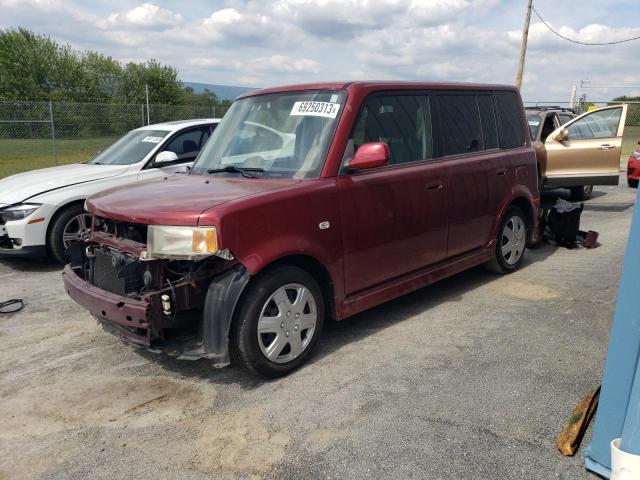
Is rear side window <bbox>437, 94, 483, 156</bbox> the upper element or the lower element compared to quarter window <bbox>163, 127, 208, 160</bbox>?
upper

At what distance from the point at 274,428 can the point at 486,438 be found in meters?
1.19

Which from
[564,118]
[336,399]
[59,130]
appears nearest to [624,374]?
[336,399]

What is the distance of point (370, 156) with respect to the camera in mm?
3924

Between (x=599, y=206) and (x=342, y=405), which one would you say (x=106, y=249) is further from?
(x=599, y=206)

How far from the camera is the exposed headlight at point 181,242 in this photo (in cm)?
333

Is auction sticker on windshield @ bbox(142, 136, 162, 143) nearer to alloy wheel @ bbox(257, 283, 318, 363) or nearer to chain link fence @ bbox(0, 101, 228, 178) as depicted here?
alloy wheel @ bbox(257, 283, 318, 363)

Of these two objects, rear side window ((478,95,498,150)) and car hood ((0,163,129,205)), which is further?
car hood ((0,163,129,205))

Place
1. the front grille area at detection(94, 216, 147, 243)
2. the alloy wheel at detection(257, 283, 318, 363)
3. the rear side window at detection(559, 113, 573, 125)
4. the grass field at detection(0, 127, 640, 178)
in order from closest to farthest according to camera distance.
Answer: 1. the alloy wheel at detection(257, 283, 318, 363)
2. the front grille area at detection(94, 216, 147, 243)
3. the rear side window at detection(559, 113, 573, 125)
4. the grass field at detection(0, 127, 640, 178)

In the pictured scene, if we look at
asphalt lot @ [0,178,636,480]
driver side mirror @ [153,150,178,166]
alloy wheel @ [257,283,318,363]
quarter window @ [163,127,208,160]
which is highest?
quarter window @ [163,127,208,160]

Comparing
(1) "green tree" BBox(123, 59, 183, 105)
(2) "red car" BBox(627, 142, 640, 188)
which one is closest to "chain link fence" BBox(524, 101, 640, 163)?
(2) "red car" BBox(627, 142, 640, 188)

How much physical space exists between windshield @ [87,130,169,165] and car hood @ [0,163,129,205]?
0.21 m

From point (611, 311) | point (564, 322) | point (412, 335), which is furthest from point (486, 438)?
point (611, 311)

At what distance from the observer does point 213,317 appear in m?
3.43

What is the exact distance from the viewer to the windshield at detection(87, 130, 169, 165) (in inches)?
298
